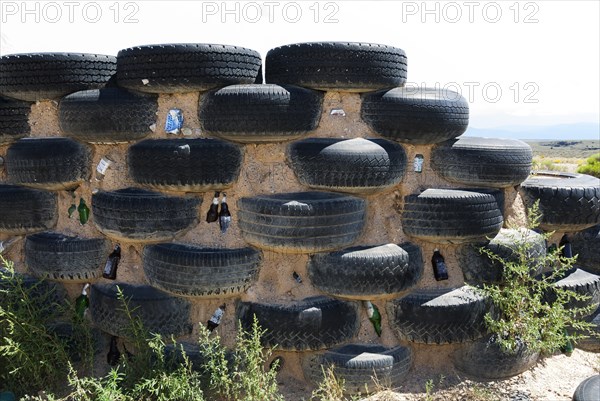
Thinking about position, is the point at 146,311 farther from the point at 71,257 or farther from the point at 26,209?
the point at 26,209

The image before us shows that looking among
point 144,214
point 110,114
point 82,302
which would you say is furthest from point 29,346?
point 110,114

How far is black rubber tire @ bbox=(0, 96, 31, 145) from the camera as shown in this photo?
137 inches

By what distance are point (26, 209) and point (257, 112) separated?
6.36 feet

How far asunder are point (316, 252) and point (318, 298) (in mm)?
332

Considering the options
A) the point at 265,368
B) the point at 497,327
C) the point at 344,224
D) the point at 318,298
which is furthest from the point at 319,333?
the point at 497,327

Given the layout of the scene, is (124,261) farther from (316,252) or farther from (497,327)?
(497,327)

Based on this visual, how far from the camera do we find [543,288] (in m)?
3.57

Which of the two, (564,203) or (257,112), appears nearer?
(257,112)

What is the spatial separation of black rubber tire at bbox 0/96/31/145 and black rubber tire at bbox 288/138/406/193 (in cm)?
202

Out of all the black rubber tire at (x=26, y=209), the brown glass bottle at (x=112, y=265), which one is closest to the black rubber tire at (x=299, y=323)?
the brown glass bottle at (x=112, y=265)

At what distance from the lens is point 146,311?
3191mm

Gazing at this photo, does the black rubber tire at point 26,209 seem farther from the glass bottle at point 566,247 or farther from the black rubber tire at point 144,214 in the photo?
the glass bottle at point 566,247

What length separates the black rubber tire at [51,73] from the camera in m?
3.30

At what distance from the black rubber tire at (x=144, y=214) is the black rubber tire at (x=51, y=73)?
0.82 metres
